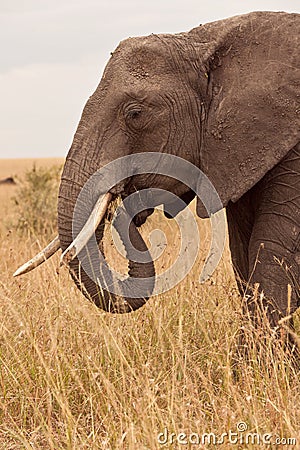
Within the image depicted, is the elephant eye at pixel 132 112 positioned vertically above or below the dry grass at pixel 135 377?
above

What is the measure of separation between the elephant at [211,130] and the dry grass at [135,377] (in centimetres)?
41

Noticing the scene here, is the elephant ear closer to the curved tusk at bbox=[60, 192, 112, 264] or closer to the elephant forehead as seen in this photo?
the elephant forehead

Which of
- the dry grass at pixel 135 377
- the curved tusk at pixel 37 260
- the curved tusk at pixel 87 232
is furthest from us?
the curved tusk at pixel 37 260

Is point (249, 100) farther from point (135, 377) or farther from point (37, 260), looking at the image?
point (135, 377)

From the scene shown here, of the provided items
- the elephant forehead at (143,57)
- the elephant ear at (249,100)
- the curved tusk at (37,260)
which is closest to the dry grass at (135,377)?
the curved tusk at (37,260)

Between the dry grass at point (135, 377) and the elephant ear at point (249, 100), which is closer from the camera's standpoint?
the dry grass at point (135, 377)

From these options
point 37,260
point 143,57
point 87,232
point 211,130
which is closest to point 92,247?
point 87,232

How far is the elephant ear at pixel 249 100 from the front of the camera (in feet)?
16.3

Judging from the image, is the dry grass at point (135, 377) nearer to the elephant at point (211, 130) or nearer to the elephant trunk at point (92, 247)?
the elephant trunk at point (92, 247)

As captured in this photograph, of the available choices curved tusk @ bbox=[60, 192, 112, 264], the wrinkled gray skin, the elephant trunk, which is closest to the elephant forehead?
the wrinkled gray skin

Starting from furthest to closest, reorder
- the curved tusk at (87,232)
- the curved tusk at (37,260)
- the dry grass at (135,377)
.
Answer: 1. the curved tusk at (37,260)
2. the curved tusk at (87,232)
3. the dry grass at (135,377)

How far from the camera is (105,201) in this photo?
491 centimetres

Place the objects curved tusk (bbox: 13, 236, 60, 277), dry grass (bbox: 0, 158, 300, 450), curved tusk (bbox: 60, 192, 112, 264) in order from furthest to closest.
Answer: curved tusk (bbox: 13, 236, 60, 277) < curved tusk (bbox: 60, 192, 112, 264) < dry grass (bbox: 0, 158, 300, 450)

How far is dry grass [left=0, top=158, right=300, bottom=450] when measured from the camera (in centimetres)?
409
